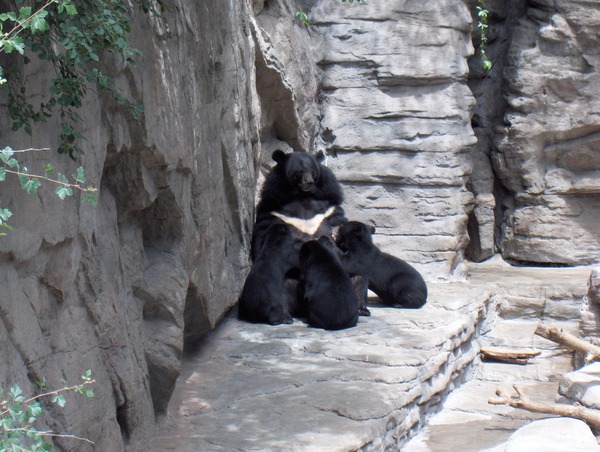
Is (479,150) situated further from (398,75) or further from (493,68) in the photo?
(398,75)

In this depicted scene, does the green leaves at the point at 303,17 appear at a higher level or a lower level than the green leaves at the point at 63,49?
higher

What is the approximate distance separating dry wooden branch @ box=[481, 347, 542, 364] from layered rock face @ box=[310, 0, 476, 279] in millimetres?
1116

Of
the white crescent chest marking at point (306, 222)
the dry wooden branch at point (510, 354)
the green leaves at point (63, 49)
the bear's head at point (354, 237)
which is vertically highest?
the green leaves at point (63, 49)

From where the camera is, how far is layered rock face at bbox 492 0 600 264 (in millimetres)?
9477

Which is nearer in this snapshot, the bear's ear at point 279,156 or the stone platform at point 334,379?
the stone platform at point 334,379

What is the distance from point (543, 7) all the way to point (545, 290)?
3.16 m

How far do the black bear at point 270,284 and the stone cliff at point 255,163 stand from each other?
0.50ft

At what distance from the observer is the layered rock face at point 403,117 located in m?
8.67

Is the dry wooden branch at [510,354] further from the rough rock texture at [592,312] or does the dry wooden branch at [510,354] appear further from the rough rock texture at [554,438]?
the rough rock texture at [554,438]

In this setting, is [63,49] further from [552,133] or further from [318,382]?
[552,133]

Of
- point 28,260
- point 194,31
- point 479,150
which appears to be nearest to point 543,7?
point 479,150

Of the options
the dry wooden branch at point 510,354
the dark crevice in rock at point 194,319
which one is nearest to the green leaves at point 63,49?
the dark crevice in rock at point 194,319

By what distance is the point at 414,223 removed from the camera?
874cm

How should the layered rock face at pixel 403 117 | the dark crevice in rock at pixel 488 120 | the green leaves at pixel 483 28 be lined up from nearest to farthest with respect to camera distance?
the layered rock face at pixel 403 117, the green leaves at pixel 483 28, the dark crevice in rock at pixel 488 120
